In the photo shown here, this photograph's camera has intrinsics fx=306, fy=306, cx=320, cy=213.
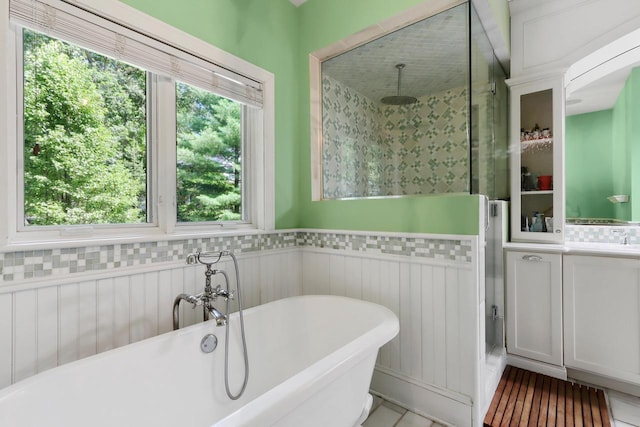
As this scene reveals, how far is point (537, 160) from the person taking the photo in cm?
239

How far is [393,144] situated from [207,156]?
4.02 ft

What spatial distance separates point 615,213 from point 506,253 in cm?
95

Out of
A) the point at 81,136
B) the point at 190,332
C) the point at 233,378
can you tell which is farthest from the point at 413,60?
the point at 233,378

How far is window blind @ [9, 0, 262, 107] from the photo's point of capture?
1.21m

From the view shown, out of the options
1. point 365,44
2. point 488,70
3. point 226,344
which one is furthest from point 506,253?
point 226,344

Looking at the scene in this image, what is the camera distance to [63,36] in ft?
4.13

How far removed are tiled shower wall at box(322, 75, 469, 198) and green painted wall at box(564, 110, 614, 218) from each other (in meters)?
1.43

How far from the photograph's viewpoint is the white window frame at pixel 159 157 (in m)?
1.16

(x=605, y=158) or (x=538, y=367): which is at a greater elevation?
(x=605, y=158)

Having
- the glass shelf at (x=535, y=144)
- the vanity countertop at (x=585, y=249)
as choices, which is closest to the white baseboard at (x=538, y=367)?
the vanity countertop at (x=585, y=249)

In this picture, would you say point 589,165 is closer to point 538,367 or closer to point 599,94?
point 599,94

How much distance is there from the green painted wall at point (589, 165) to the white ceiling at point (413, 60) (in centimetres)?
142

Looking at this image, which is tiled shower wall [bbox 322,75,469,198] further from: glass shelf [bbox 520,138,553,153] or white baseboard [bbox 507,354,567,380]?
white baseboard [bbox 507,354,567,380]

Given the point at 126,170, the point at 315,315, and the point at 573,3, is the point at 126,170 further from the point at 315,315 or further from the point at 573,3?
the point at 573,3
